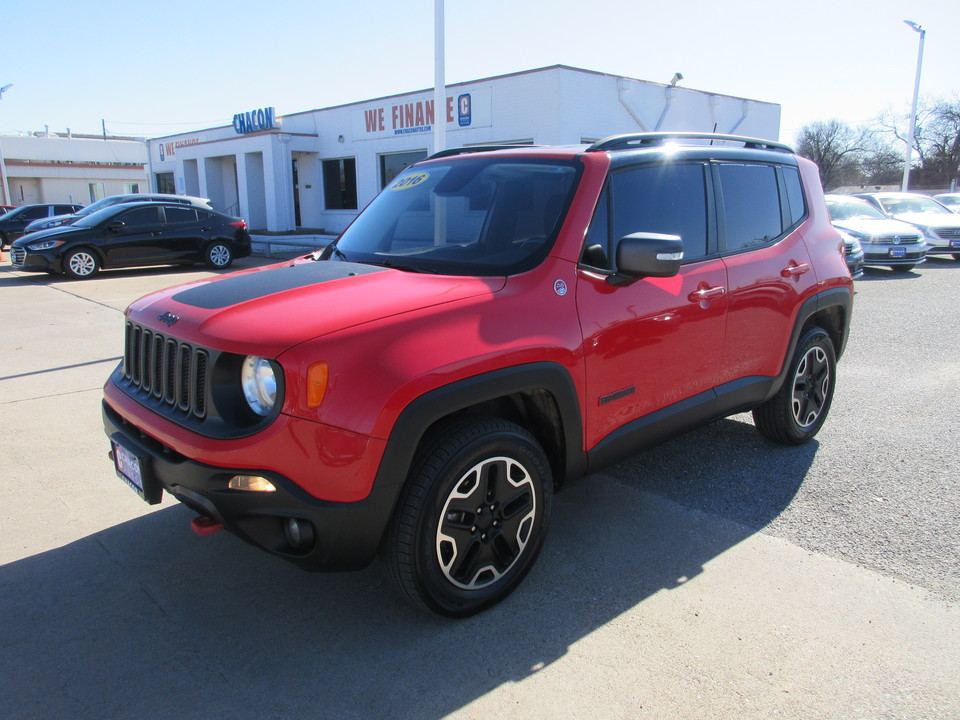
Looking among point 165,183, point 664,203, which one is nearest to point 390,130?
Answer: point 165,183

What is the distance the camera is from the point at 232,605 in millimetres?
3104

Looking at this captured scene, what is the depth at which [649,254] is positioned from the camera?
3.11 metres

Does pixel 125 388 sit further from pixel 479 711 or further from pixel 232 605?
pixel 479 711

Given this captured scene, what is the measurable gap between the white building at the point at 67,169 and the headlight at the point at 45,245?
1604 inches

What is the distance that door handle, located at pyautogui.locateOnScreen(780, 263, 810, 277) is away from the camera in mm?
4340

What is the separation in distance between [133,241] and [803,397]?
14.1 metres

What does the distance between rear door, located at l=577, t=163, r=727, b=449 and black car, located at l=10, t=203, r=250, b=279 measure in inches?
547

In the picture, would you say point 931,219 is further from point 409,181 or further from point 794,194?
point 409,181

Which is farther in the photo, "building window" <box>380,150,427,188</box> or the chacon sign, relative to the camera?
the chacon sign

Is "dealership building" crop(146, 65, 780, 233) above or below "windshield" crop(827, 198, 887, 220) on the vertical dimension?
above

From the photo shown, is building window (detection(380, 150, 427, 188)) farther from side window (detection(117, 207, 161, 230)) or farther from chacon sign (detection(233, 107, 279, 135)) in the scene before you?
side window (detection(117, 207, 161, 230))

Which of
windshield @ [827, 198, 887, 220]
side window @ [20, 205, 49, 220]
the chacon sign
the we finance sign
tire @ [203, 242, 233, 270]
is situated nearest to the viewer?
windshield @ [827, 198, 887, 220]

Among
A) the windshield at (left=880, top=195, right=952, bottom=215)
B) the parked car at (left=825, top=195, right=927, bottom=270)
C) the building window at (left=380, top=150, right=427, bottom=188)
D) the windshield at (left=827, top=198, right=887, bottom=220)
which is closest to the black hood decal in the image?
the parked car at (left=825, top=195, right=927, bottom=270)

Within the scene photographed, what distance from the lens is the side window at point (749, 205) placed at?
411cm
